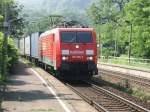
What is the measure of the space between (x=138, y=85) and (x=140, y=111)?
37.5 feet

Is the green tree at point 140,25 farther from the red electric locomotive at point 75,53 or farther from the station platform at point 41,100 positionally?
Result: the station platform at point 41,100

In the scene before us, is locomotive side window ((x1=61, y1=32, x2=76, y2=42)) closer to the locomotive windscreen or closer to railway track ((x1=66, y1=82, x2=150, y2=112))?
the locomotive windscreen

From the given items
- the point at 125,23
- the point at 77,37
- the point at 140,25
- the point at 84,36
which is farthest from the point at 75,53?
the point at 125,23

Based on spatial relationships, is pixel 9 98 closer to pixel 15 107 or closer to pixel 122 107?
pixel 15 107

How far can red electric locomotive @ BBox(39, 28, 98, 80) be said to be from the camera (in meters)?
27.1

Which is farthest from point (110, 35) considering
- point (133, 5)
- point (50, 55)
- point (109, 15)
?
point (50, 55)

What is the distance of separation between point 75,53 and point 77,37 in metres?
1.06

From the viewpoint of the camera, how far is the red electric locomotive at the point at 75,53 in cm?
2711

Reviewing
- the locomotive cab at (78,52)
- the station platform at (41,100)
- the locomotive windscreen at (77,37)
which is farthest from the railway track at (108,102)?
the locomotive windscreen at (77,37)

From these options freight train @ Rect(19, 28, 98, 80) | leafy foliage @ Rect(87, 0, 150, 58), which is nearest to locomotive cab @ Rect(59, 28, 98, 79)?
freight train @ Rect(19, 28, 98, 80)

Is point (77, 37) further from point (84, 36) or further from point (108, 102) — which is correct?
point (108, 102)

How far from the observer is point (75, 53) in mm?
27234

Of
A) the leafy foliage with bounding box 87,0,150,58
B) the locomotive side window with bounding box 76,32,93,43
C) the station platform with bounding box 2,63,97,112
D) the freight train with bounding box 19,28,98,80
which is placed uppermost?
the leafy foliage with bounding box 87,0,150,58

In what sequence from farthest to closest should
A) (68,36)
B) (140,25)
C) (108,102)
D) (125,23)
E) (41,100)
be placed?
(125,23), (140,25), (68,36), (108,102), (41,100)
